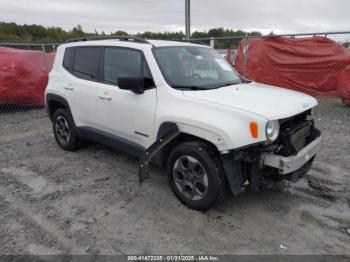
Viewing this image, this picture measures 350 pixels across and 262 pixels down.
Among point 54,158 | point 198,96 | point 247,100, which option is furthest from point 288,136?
point 54,158

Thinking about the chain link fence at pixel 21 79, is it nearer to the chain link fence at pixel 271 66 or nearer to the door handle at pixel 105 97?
the chain link fence at pixel 271 66

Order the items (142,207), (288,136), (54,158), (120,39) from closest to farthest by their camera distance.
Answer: (288,136) < (142,207) < (120,39) < (54,158)

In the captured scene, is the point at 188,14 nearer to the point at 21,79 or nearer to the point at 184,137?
the point at 21,79

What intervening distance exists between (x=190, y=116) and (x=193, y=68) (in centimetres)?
100

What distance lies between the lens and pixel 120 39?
4535 millimetres

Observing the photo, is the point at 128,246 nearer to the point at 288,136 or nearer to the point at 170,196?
the point at 170,196

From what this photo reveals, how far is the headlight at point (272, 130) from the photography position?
2990 millimetres

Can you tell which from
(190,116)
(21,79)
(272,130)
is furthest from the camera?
(21,79)

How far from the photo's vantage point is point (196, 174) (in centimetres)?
344

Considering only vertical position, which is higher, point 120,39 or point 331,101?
point 120,39

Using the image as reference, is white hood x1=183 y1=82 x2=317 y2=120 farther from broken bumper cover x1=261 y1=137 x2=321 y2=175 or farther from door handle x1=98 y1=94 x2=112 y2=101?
door handle x1=98 y1=94 x2=112 y2=101

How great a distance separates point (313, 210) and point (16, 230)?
3252 millimetres

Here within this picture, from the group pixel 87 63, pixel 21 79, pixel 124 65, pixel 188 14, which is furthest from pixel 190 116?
pixel 188 14

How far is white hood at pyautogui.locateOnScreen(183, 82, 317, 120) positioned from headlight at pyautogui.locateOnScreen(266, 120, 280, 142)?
64mm
